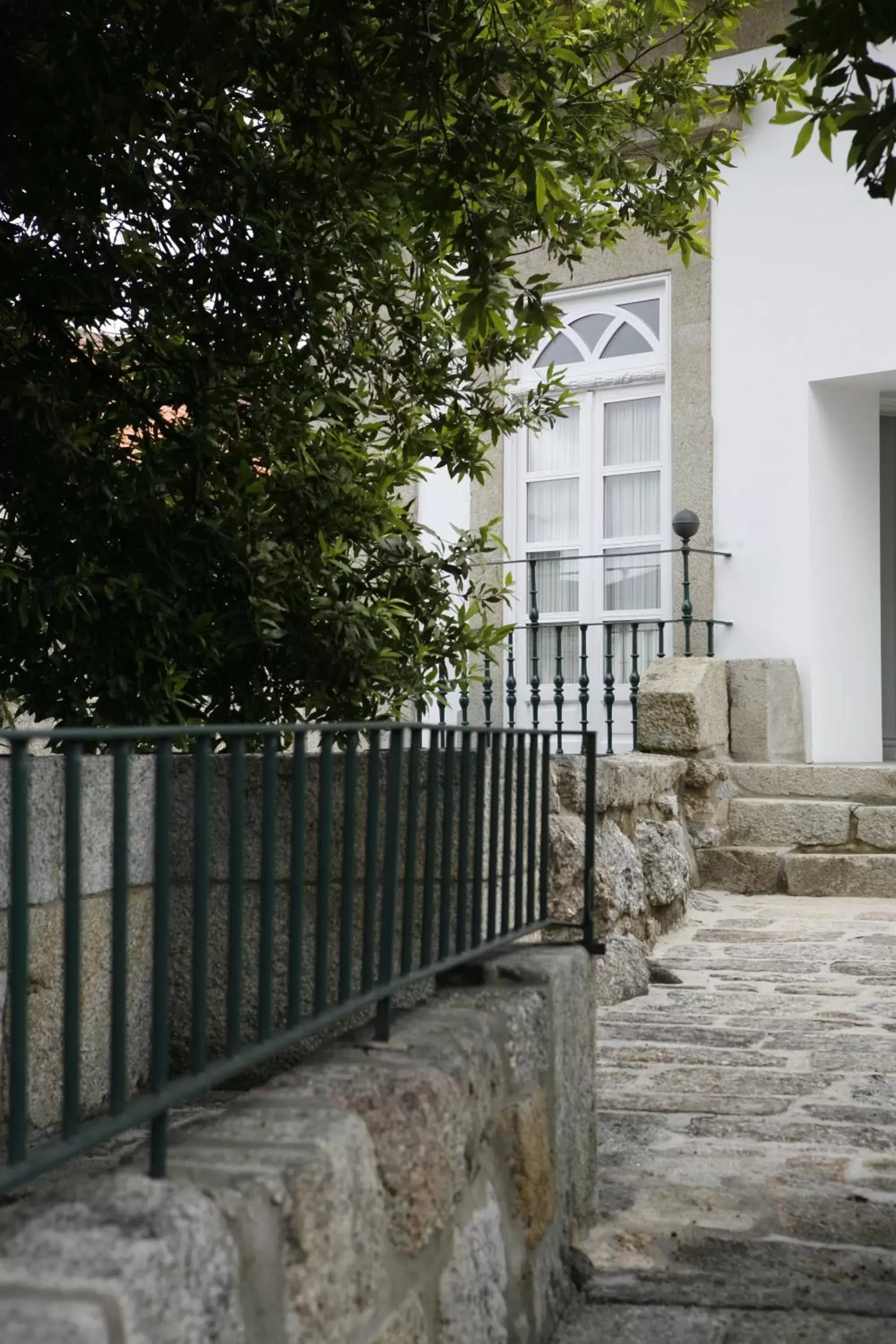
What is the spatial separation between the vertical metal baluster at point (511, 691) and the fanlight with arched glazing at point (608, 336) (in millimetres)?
2104

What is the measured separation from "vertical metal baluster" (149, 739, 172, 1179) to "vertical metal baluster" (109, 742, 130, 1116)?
0.06 m

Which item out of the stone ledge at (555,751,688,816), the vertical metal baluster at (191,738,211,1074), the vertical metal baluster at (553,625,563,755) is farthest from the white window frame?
the vertical metal baluster at (191,738,211,1074)

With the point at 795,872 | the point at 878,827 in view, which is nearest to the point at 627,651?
the point at 795,872

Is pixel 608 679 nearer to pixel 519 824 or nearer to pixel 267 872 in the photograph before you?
pixel 519 824

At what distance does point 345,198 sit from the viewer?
4.03m

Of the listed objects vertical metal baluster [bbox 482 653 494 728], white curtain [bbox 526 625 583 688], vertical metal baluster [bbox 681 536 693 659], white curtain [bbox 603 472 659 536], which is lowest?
vertical metal baluster [bbox 482 653 494 728]

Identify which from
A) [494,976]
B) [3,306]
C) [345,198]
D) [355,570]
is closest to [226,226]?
[345,198]

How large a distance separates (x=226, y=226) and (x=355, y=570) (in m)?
1.10

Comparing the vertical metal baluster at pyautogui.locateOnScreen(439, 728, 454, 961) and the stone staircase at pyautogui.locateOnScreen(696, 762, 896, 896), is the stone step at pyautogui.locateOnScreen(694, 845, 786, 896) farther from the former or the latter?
the vertical metal baluster at pyautogui.locateOnScreen(439, 728, 454, 961)

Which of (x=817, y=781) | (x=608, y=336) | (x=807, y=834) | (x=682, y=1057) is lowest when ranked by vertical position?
(x=682, y=1057)

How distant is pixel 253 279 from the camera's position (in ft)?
13.1

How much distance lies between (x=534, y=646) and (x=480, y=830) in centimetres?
684

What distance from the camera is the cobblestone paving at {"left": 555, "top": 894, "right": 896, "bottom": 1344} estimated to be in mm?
2781

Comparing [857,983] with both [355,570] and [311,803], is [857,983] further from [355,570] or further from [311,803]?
[311,803]
